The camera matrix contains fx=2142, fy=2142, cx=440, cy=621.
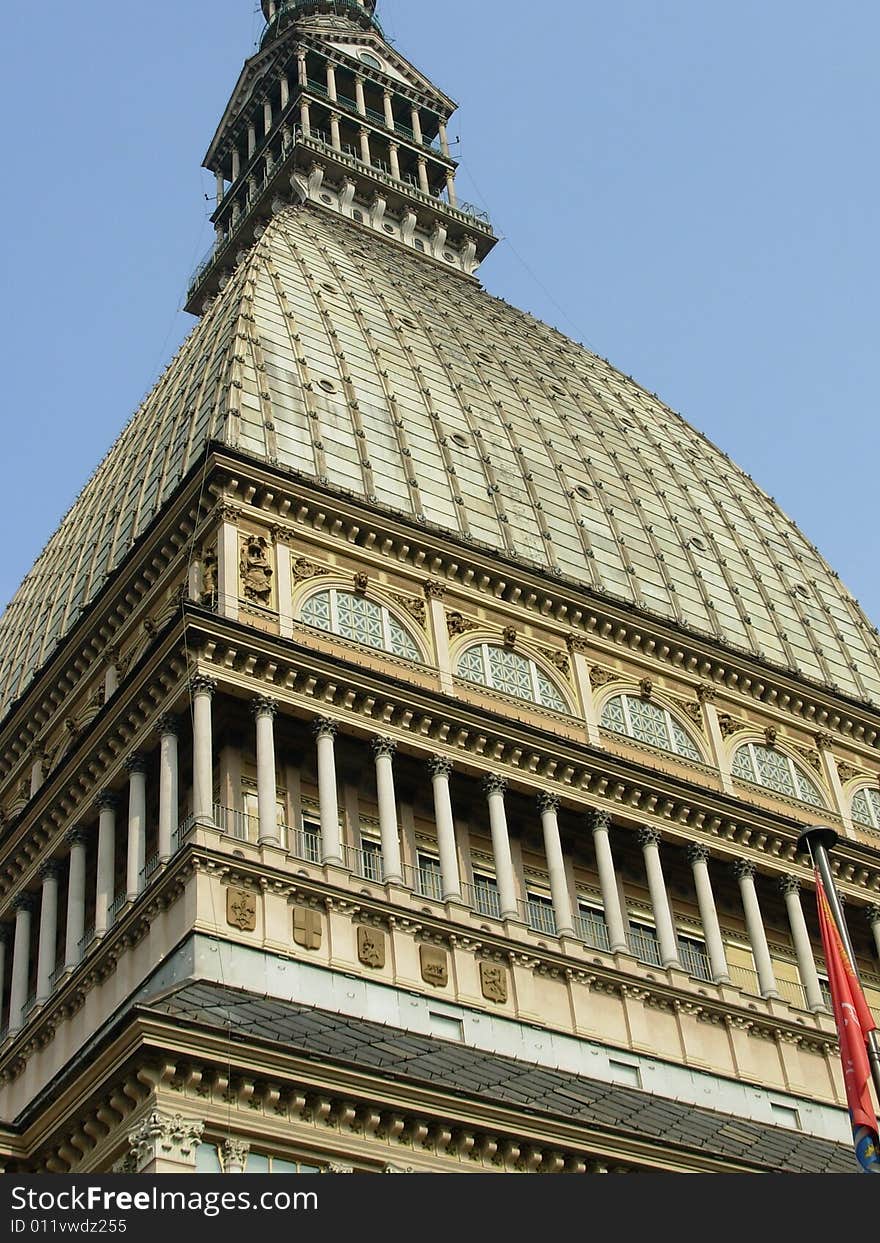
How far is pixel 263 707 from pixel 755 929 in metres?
12.5

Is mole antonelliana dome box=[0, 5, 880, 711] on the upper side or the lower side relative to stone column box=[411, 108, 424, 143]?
lower

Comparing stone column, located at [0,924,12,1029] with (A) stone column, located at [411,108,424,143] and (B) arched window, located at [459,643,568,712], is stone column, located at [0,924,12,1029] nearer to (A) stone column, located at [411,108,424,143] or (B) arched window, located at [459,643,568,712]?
(B) arched window, located at [459,643,568,712]

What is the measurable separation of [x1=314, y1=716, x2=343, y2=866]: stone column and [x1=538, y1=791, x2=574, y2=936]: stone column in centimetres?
491

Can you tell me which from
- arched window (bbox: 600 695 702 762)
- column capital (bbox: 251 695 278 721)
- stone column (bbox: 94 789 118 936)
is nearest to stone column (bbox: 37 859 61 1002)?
stone column (bbox: 94 789 118 936)

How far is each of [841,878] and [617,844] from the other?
6.49m

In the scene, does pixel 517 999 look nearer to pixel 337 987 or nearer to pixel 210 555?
pixel 337 987

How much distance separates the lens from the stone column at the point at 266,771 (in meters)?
41.6

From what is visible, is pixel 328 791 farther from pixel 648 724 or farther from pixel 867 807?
pixel 867 807

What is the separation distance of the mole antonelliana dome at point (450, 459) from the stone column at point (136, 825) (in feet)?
27.2

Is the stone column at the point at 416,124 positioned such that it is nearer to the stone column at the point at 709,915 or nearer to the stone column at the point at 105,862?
the stone column at the point at 709,915

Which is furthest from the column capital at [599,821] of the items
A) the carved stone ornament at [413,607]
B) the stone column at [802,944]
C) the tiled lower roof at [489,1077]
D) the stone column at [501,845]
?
the tiled lower roof at [489,1077]

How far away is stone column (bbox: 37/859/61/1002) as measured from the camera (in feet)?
150

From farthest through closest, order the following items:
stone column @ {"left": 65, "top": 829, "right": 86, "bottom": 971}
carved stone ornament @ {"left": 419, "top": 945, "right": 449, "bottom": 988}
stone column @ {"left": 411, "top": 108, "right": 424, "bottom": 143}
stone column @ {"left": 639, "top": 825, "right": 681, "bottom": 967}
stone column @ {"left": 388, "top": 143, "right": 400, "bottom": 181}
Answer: stone column @ {"left": 411, "top": 108, "right": 424, "bottom": 143}
stone column @ {"left": 388, "top": 143, "right": 400, "bottom": 181}
stone column @ {"left": 639, "top": 825, "right": 681, "bottom": 967}
stone column @ {"left": 65, "top": 829, "right": 86, "bottom": 971}
carved stone ornament @ {"left": 419, "top": 945, "right": 449, "bottom": 988}

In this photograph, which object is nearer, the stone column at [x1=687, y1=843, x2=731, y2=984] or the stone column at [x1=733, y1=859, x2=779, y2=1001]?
the stone column at [x1=687, y1=843, x2=731, y2=984]
